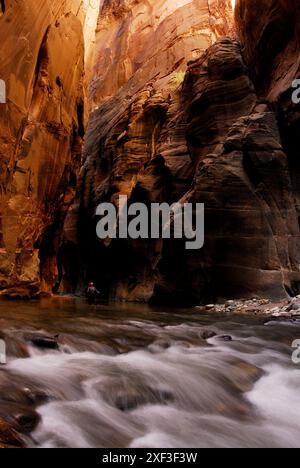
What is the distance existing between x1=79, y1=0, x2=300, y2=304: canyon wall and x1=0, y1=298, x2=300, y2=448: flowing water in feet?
26.3

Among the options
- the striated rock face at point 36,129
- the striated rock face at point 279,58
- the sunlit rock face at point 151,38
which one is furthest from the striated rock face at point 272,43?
the sunlit rock face at point 151,38

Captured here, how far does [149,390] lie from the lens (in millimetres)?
4488

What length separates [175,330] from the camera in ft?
26.1

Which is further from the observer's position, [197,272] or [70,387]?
[197,272]

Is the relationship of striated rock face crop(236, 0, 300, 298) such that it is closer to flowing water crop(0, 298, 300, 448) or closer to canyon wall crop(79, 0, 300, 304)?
canyon wall crop(79, 0, 300, 304)

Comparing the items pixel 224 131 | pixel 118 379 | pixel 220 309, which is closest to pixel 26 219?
pixel 220 309

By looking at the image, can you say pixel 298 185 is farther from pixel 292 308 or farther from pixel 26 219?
pixel 26 219

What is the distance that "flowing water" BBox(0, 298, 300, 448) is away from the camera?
3582mm

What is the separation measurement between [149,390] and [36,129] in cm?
1463

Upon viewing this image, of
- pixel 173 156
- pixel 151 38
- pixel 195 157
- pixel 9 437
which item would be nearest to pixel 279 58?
pixel 195 157

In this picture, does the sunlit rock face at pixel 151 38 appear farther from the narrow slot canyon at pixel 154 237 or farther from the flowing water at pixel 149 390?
the flowing water at pixel 149 390

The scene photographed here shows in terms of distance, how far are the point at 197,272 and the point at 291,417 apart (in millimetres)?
11590

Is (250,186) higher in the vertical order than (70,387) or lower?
higher

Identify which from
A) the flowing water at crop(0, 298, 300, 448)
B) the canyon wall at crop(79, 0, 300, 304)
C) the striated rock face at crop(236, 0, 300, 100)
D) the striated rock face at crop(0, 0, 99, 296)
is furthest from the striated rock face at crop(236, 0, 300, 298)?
the flowing water at crop(0, 298, 300, 448)
